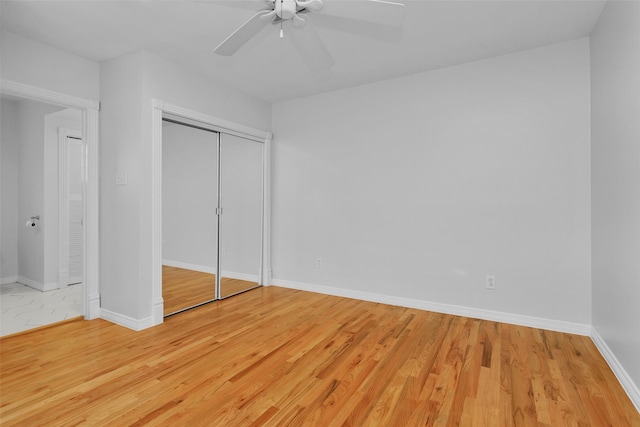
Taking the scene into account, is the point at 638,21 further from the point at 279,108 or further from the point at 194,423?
the point at 279,108

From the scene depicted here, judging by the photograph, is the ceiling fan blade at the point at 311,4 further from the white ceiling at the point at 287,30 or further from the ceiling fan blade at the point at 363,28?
the ceiling fan blade at the point at 363,28

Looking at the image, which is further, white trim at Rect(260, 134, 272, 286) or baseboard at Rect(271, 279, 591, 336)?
white trim at Rect(260, 134, 272, 286)

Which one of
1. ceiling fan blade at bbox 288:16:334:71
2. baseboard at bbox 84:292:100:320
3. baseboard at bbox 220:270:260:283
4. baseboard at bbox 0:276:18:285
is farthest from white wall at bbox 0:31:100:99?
baseboard at bbox 0:276:18:285

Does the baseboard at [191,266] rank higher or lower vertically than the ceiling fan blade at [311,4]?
lower

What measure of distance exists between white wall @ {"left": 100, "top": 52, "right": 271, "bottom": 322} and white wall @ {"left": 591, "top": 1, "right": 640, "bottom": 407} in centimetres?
348

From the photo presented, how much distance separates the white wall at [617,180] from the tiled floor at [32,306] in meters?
4.47

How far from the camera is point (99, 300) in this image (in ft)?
10.4

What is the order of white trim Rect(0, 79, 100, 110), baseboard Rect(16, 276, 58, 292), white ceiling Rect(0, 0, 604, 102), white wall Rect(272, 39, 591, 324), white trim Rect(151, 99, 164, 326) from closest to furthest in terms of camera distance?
white ceiling Rect(0, 0, 604, 102)
white trim Rect(0, 79, 100, 110)
white wall Rect(272, 39, 591, 324)
white trim Rect(151, 99, 164, 326)
baseboard Rect(16, 276, 58, 292)

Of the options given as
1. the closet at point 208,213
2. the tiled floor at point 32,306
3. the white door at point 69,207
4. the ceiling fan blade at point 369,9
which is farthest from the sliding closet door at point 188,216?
the ceiling fan blade at point 369,9

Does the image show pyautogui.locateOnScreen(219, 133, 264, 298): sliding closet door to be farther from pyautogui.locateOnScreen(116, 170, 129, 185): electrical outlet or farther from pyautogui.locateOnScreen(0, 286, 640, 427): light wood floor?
pyautogui.locateOnScreen(116, 170, 129, 185): electrical outlet

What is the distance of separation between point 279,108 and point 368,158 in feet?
5.01

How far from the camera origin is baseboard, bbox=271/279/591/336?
2818 mm

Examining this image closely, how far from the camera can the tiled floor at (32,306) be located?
9.77ft

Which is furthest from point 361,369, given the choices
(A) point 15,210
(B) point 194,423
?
(A) point 15,210
